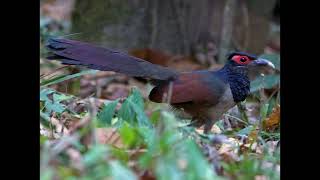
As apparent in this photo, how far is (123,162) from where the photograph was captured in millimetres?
2979

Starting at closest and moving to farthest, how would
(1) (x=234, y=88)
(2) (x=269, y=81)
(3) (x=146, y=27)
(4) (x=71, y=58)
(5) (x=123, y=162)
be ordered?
(5) (x=123, y=162)
(4) (x=71, y=58)
(1) (x=234, y=88)
(2) (x=269, y=81)
(3) (x=146, y=27)

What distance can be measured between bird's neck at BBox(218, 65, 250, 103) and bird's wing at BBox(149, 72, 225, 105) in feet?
0.59

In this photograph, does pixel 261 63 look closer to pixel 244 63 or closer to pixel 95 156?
pixel 244 63

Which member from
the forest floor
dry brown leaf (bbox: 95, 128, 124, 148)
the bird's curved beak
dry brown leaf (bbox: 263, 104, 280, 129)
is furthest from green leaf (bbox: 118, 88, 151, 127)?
the bird's curved beak

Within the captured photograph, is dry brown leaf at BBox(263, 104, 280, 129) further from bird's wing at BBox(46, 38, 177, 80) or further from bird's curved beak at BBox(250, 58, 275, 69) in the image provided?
bird's wing at BBox(46, 38, 177, 80)

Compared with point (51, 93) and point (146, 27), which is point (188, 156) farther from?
point (146, 27)

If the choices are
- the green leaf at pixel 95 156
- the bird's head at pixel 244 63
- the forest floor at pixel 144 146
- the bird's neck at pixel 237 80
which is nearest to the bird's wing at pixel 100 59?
the forest floor at pixel 144 146

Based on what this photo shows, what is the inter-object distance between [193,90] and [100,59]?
25.8 inches

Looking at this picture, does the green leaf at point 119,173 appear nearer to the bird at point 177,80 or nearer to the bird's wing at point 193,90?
the bird at point 177,80

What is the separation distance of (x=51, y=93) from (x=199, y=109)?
93cm

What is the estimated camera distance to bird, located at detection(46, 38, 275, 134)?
4109 mm

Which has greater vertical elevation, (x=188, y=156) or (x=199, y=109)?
(x=188, y=156)

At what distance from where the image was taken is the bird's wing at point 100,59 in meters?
Answer: 4.01
